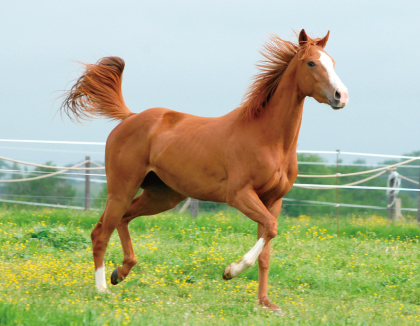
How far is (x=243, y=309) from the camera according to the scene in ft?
14.8

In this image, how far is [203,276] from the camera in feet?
18.8

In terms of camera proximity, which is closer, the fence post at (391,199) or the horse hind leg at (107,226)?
the horse hind leg at (107,226)

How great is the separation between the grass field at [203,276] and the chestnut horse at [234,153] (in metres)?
0.44

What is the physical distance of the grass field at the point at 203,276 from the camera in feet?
13.7

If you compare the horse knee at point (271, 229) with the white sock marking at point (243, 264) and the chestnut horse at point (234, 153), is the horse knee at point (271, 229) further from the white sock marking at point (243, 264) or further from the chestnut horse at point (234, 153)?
the white sock marking at point (243, 264)

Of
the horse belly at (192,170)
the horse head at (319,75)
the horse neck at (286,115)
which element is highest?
the horse head at (319,75)

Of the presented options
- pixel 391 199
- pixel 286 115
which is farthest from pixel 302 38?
pixel 391 199

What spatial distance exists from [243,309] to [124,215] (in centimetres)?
181

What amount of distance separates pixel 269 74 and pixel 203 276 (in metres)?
2.47

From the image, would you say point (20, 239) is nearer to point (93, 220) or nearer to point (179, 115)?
point (93, 220)

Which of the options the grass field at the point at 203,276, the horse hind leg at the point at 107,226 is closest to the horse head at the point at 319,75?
the grass field at the point at 203,276

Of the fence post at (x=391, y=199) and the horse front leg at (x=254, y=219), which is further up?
the horse front leg at (x=254, y=219)

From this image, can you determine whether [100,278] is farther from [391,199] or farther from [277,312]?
[391,199]

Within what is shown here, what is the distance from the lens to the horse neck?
454 centimetres
